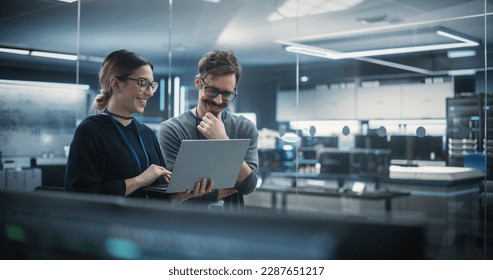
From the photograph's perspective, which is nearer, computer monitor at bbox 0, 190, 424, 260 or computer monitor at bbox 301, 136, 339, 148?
computer monitor at bbox 0, 190, 424, 260

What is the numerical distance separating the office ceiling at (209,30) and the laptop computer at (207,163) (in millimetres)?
2546

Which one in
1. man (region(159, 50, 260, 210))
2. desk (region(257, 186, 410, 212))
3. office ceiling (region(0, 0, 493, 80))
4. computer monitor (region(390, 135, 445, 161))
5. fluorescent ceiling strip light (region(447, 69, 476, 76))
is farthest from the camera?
desk (region(257, 186, 410, 212))

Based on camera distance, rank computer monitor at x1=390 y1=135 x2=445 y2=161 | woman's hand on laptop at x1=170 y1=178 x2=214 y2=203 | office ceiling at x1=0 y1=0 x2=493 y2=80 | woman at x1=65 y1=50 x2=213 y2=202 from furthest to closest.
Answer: office ceiling at x1=0 y1=0 x2=493 y2=80, computer monitor at x1=390 y1=135 x2=445 y2=161, woman's hand on laptop at x1=170 y1=178 x2=214 y2=203, woman at x1=65 y1=50 x2=213 y2=202

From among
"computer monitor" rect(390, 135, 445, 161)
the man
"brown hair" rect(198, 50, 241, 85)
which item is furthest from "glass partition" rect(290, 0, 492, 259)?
"brown hair" rect(198, 50, 241, 85)

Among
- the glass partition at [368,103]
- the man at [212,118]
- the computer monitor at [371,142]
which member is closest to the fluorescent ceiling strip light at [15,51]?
the glass partition at [368,103]

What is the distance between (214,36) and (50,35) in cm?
148

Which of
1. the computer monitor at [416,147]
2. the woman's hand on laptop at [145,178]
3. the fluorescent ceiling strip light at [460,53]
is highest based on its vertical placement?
the fluorescent ceiling strip light at [460,53]

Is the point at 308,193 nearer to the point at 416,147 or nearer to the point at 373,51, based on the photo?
the point at 416,147

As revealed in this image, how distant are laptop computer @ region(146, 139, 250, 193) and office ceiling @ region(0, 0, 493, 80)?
255 centimetres

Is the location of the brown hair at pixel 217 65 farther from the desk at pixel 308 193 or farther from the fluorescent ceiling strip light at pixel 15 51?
the fluorescent ceiling strip light at pixel 15 51

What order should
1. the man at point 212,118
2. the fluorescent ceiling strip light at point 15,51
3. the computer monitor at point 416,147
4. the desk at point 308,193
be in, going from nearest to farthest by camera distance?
the man at point 212,118 < the computer monitor at point 416,147 < the desk at point 308,193 < the fluorescent ceiling strip light at point 15,51

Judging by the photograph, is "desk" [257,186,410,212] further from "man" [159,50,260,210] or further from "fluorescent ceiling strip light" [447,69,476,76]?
"man" [159,50,260,210]

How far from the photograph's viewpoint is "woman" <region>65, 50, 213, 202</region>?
182 centimetres

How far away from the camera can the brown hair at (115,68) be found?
202 cm
